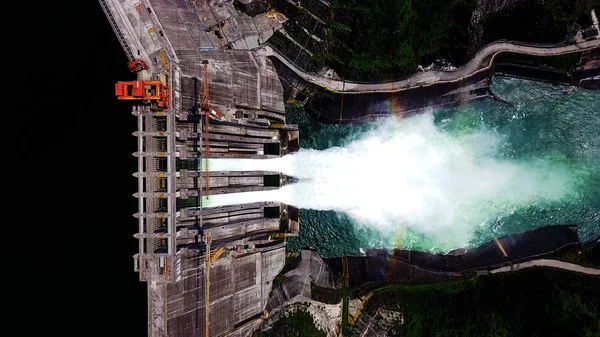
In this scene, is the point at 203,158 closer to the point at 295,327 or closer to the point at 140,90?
the point at 140,90

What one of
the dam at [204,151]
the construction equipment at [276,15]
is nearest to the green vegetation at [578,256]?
the dam at [204,151]

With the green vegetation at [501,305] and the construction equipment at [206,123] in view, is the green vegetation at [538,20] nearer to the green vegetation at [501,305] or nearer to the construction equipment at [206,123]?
the green vegetation at [501,305]

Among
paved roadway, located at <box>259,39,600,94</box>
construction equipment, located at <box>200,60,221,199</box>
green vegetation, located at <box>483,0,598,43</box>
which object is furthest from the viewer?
paved roadway, located at <box>259,39,600,94</box>

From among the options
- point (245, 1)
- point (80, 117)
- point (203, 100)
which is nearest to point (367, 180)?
point (203, 100)

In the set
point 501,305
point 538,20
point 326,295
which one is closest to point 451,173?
point 501,305

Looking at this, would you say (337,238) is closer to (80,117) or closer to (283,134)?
(283,134)

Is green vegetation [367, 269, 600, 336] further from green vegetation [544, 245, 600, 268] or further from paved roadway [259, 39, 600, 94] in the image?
paved roadway [259, 39, 600, 94]

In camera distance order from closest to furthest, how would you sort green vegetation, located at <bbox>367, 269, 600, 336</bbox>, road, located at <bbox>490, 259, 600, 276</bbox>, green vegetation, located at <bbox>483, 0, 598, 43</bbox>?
green vegetation, located at <bbox>367, 269, 600, 336</bbox> < green vegetation, located at <bbox>483, 0, 598, 43</bbox> < road, located at <bbox>490, 259, 600, 276</bbox>

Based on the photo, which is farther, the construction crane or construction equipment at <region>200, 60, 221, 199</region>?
the construction crane

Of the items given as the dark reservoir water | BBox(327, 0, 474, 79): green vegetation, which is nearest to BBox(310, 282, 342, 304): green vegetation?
the dark reservoir water
